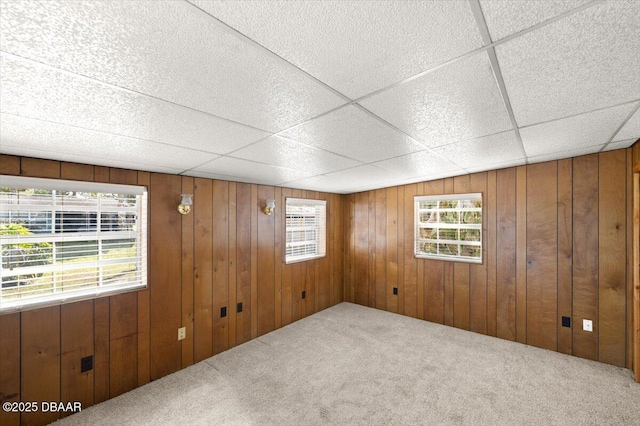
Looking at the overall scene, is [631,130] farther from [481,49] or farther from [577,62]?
[481,49]

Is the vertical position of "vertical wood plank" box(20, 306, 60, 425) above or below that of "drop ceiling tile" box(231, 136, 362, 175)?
below

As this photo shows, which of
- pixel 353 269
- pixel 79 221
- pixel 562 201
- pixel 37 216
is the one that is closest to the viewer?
pixel 37 216

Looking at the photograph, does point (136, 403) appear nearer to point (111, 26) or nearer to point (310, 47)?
point (111, 26)

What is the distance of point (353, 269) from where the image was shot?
16.5ft

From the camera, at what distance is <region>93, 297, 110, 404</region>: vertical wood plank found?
233 cm

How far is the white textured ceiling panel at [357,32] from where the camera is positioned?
2.53 feet

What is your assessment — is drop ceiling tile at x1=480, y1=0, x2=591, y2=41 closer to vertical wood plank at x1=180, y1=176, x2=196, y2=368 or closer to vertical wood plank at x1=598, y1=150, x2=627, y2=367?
vertical wood plank at x1=180, y1=176, x2=196, y2=368

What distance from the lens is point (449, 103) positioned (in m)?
1.41

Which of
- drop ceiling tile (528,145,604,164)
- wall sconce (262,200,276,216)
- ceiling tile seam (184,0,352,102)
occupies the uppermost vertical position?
drop ceiling tile (528,145,604,164)

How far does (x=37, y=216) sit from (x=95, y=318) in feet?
3.10

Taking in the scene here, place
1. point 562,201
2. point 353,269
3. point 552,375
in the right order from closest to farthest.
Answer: point 552,375 → point 562,201 → point 353,269

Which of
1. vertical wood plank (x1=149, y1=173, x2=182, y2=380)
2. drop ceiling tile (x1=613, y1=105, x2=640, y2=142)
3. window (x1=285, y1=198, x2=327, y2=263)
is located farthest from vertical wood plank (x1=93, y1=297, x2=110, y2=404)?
drop ceiling tile (x1=613, y1=105, x2=640, y2=142)

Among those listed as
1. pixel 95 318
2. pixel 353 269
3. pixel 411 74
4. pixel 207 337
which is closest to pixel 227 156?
pixel 411 74

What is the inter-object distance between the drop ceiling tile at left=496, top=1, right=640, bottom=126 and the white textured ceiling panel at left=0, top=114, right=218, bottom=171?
6.49ft
